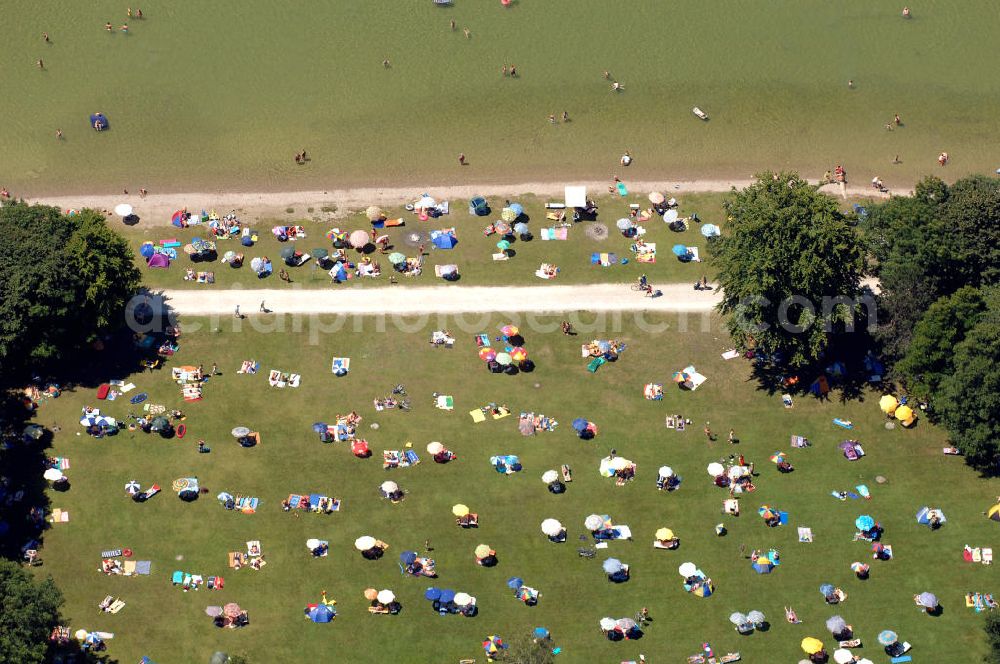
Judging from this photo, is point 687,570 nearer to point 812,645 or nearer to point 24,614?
point 812,645

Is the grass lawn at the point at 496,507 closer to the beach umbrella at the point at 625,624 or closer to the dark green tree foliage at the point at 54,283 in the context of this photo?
the beach umbrella at the point at 625,624

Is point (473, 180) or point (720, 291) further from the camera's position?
point (473, 180)

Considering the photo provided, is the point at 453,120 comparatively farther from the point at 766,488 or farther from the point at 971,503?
the point at 971,503

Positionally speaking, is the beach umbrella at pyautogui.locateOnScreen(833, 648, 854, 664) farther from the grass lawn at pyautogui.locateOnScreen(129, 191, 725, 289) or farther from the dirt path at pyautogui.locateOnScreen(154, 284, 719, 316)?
the grass lawn at pyautogui.locateOnScreen(129, 191, 725, 289)

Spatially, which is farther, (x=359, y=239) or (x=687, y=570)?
(x=359, y=239)

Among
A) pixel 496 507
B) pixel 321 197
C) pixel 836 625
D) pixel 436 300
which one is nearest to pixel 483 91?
pixel 321 197

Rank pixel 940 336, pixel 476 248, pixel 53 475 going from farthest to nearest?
pixel 476 248
pixel 940 336
pixel 53 475

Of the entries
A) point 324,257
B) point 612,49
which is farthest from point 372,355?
point 612,49
